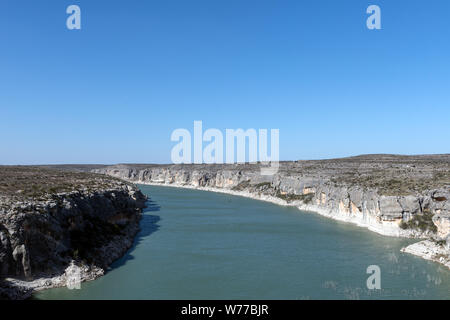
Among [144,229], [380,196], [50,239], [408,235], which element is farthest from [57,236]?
[380,196]

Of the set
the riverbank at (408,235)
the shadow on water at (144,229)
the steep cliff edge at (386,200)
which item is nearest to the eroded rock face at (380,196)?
the steep cliff edge at (386,200)

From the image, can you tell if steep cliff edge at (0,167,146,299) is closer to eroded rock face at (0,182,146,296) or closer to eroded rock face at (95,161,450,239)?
eroded rock face at (0,182,146,296)

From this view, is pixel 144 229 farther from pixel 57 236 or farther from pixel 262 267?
pixel 262 267

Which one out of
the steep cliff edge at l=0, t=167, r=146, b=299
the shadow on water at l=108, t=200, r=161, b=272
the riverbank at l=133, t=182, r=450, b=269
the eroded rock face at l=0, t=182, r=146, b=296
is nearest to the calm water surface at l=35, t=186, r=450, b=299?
the shadow on water at l=108, t=200, r=161, b=272

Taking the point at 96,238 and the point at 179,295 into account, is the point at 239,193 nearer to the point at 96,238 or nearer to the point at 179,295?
the point at 96,238

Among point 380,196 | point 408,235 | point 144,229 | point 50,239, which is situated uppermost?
point 380,196

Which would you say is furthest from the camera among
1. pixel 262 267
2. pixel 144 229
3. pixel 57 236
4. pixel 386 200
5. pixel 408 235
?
pixel 144 229

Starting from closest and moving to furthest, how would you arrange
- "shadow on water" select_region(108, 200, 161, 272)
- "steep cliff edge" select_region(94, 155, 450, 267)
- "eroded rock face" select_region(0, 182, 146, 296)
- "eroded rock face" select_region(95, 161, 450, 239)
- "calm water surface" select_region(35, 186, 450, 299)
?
1. "eroded rock face" select_region(0, 182, 146, 296)
2. "calm water surface" select_region(35, 186, 450, 299)
3. "shadow on water" select_region(108, 200, 161, 272)
4. "steep cliff edge" select_region(94, 155, 450, 267)
5. "eroded rock face" select_region(95, 161, 450, 239)
